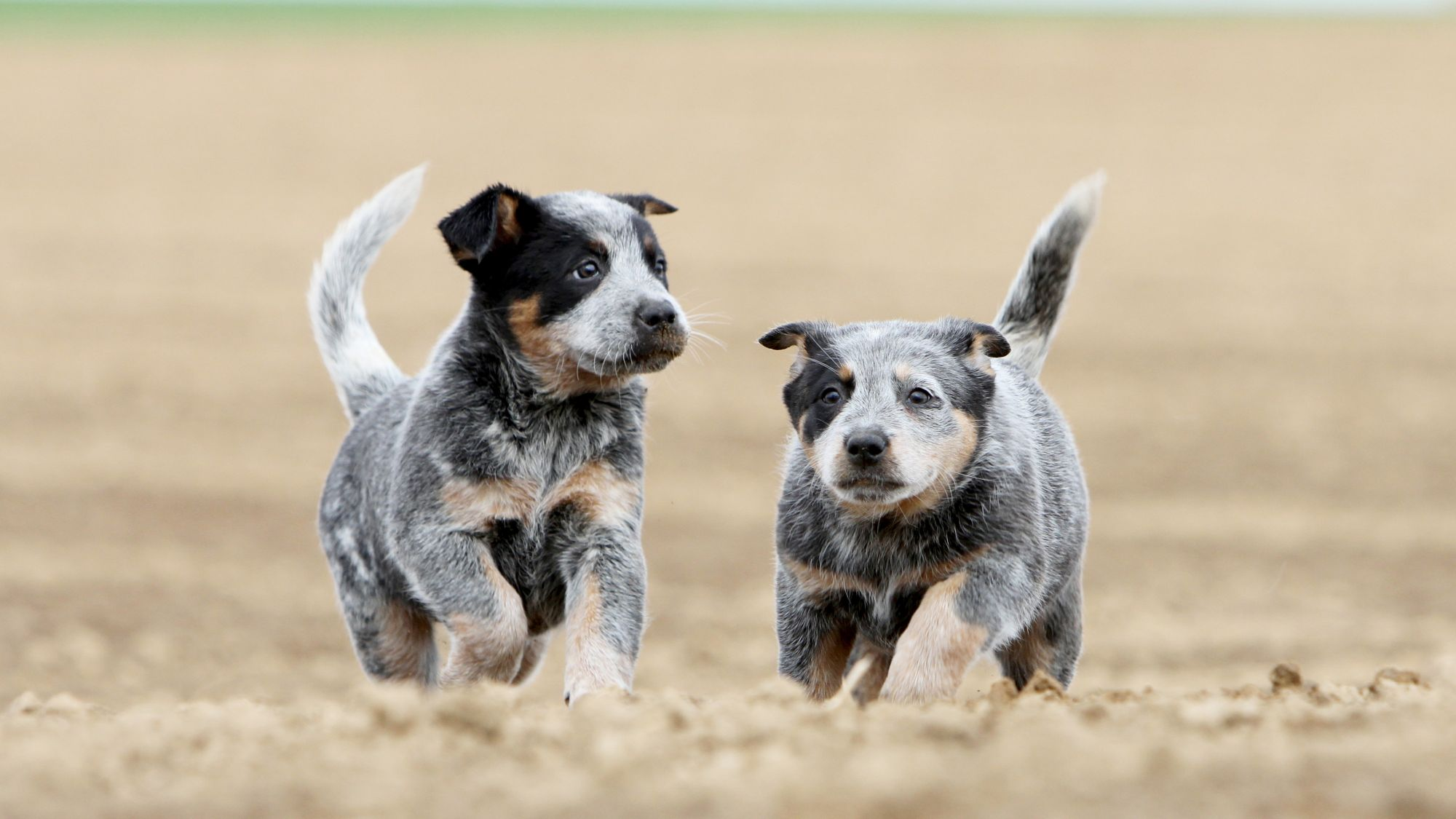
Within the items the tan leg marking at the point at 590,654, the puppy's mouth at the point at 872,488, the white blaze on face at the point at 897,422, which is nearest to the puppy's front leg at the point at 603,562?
the tan leg marking at the point at 590,654

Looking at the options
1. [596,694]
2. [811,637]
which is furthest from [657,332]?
[596,694]

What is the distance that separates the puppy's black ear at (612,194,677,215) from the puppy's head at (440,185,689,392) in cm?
38

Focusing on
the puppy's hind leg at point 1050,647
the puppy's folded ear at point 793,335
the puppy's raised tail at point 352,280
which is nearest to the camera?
the puppy's folded ear at point 793,335

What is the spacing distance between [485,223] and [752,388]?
43.8 ft

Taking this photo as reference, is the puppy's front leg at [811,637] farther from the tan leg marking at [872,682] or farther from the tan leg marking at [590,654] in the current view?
the tan leg marking at [590,654]

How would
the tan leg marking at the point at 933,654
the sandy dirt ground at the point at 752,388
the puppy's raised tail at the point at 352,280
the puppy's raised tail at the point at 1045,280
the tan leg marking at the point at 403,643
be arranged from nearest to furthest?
the sandy dirt ground at the point at 752,388, the tan leg marking at the point at 933,654, the tan leg marking at the point at 403,643, the puppy's raised tail at the point at 1045,280, the puppy's raised tail at the point at 352,280

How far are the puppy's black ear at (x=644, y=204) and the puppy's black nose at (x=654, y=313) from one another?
0.85m

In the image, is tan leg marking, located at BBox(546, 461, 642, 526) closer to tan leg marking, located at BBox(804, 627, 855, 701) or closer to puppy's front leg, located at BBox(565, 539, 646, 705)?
puppy's front leg, located at BBox(565, 539, 646, 705)

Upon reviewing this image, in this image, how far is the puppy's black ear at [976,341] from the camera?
6816 millimetres

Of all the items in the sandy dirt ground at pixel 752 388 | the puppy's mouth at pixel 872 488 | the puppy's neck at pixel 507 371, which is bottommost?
the sandy dirt ground at pixel 752 388

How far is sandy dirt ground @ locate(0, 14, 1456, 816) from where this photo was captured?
460 cm

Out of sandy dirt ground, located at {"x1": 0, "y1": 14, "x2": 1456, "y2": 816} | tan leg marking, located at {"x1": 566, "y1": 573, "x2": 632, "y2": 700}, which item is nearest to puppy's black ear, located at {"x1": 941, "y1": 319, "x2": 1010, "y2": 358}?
sandy dirt ground, located at {"x1": 0, "y1": 14, "x2": 1456, "y2": 816}

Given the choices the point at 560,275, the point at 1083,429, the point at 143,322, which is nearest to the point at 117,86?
the point at 143,322

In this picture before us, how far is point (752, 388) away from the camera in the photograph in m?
20.2
